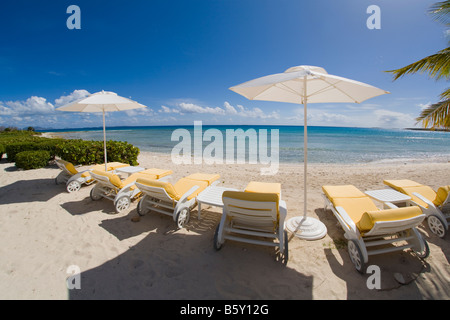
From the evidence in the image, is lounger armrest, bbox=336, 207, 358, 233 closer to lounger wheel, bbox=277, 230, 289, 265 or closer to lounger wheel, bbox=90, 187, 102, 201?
lounger wheel, bbox=277, 230, 289, 265

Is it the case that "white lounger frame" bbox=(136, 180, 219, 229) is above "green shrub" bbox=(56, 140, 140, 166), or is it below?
below

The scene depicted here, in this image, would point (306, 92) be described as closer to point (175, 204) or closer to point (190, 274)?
point (175, 204)

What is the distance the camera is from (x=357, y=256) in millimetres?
2699

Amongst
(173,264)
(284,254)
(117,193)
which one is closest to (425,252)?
(284,254)

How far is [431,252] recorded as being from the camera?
3041 mm

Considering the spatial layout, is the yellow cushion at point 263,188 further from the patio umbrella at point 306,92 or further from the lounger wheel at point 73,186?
the lounger wheel at point 73,186

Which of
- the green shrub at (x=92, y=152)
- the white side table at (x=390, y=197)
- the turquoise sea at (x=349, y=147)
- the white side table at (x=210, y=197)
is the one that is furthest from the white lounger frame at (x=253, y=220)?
the turquoise sea at (x=349, y=147)

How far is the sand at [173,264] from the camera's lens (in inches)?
92.2

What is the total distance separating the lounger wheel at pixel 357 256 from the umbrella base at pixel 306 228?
61 cm

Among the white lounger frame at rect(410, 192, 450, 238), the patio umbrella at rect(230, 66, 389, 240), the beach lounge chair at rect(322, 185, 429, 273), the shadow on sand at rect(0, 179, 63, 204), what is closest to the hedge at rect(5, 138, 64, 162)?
the shadow on sand at rect(0, 179, 63, 204)

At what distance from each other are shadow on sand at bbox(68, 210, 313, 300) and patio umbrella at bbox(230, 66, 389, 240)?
94 centimetres

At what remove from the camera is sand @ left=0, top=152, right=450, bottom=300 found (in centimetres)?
234
